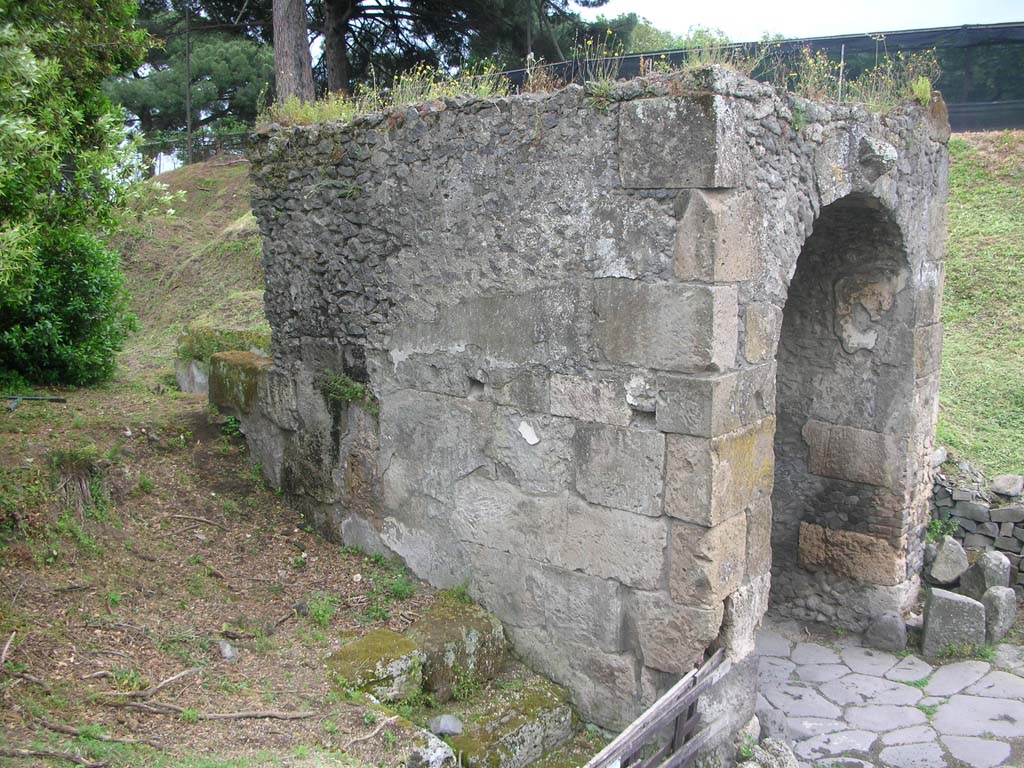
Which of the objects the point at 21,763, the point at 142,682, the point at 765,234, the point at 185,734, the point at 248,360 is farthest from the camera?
the point at 248,360

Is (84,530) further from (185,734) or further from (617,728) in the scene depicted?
(617,728)

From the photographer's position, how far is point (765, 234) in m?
4.42

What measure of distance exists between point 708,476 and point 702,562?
438mm

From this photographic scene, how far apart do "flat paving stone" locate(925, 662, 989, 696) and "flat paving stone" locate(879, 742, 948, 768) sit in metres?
0.64

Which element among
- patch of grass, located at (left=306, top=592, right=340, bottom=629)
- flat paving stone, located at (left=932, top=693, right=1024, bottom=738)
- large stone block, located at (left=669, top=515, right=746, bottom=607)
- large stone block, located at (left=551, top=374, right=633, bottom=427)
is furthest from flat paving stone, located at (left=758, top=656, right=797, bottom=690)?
patch of grass, located at (left=306, top=592, right=340, bottom=629)

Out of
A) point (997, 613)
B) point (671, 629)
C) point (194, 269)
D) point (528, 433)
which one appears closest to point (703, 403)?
point (528, 433)

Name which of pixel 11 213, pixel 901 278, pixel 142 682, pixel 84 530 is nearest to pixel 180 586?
pixel 84 530

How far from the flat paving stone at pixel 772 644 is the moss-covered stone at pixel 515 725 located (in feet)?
6.72

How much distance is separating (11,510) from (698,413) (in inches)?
149

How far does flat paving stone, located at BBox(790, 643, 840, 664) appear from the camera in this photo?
614cm

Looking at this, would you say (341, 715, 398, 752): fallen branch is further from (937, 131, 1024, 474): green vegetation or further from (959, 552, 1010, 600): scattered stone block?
(937, 131, 1024, 474): green vegetation

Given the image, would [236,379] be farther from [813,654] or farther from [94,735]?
[813,654]

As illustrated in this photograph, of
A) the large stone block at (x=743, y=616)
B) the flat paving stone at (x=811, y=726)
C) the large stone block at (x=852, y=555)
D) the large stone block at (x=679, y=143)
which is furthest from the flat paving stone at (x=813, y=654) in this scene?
the large stone block at (x=679, y=143)

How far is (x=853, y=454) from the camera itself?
632 cm
